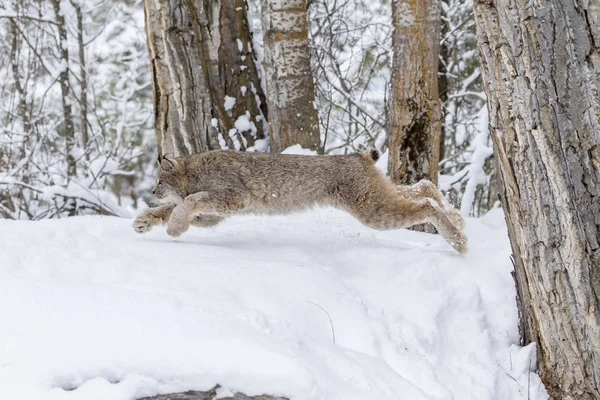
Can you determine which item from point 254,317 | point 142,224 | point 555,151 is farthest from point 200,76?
point 555,151

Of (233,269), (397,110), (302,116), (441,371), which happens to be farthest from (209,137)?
(441,371)

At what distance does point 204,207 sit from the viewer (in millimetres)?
5613

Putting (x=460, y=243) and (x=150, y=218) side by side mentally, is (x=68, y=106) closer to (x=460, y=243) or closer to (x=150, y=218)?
(x=150, y=218)

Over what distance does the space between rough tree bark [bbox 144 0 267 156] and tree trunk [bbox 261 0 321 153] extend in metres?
0.35

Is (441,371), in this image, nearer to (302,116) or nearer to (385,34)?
(302,116)

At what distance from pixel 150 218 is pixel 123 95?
8547 mm

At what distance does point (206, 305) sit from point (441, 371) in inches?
54.1

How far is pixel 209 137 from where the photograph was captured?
708 centimetres

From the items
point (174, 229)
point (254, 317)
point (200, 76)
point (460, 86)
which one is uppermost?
point (200, 76)

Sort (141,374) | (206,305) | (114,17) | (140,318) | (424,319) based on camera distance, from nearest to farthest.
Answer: (141,374) → (140,318) → (206,305) → (424,319) → (114,17)

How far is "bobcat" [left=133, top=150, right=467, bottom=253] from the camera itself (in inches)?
217

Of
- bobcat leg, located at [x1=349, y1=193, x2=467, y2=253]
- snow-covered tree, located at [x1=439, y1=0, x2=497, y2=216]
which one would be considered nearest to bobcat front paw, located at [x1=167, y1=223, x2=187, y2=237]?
bobcat leg, located at [x1=349, y1=193, x2=467, y2=253]

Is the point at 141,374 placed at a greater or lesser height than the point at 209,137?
lesser

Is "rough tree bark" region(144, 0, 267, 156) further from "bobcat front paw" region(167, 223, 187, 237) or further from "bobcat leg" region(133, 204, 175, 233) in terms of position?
"bobcat front paw" region(167, 223, 187, 237)
